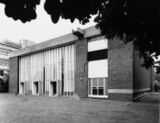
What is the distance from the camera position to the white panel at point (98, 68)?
52.0 feet

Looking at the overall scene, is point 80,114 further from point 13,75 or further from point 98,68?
point 13,75

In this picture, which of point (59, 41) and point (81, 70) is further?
point (59, 41)

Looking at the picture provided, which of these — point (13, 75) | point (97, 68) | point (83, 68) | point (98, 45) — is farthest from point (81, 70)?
point (13, 75)

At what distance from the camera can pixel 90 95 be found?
16.6m

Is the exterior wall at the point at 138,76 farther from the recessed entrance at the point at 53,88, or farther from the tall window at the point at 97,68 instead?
the recessed entrance at the point at 53,88

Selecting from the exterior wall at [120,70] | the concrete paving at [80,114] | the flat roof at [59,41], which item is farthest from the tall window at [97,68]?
the concrete paving at [80,114]

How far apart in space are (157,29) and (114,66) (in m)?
11.0

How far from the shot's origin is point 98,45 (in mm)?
16453

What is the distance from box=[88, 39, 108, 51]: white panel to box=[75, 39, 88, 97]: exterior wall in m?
0.67

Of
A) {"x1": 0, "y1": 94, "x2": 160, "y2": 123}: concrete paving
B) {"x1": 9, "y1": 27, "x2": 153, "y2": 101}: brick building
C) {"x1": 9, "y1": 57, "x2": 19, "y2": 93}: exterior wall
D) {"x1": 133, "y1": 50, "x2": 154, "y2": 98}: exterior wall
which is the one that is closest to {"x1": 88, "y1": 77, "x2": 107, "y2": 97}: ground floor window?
{"x1": 9, "y1": 27, "x2": 153, "y2": 101}: brick building

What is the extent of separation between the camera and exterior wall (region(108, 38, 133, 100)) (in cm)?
1403

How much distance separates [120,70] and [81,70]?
491 cm

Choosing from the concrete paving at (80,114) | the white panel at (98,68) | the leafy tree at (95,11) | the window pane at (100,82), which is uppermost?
the leafy tree at (95,11)

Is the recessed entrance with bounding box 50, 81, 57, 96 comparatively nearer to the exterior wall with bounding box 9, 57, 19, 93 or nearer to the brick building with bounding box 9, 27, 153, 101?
the brick building with bounding box 9, 27, 153, 101
